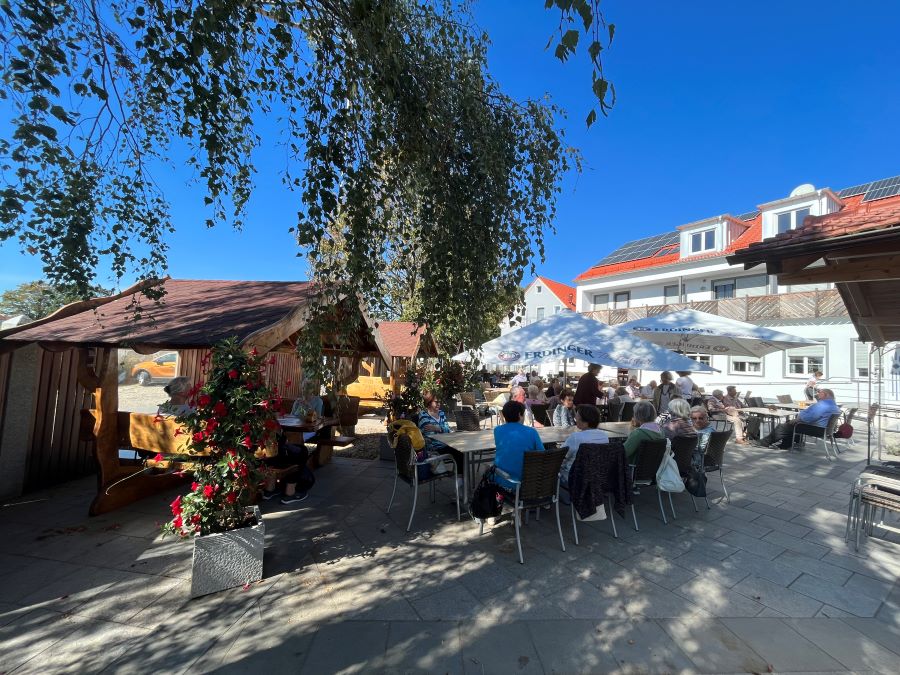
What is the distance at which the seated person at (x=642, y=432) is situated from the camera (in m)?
4.43

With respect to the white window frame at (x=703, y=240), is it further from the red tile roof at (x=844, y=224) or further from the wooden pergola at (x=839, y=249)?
the red tile roof at (x=844, y=224)

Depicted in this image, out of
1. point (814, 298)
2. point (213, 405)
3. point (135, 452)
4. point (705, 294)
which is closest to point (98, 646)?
point (213, 405)

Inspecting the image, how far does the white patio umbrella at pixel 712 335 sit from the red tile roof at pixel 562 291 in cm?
3056

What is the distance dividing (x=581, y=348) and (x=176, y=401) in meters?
5.31

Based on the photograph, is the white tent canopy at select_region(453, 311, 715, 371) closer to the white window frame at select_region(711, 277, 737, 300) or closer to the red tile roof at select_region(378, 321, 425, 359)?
the red tile roof at select_region(378, 321, 425, 359)

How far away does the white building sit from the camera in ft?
51.8

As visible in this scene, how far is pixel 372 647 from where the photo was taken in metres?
2.48

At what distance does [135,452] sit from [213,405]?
3.55m

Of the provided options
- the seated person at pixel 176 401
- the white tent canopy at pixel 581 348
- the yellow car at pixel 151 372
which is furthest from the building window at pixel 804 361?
the yellow car at pixel 151 372

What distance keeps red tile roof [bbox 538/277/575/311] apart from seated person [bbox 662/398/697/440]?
114 feet

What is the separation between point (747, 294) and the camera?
65.3 ft

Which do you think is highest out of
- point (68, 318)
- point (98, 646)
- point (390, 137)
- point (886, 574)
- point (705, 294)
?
point (705, 294)

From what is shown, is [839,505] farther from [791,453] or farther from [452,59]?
[452,59]

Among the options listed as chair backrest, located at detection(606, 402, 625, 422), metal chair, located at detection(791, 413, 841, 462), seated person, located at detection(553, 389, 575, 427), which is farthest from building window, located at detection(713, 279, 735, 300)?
seated person, located at detection(553, 389, 575, 427)
